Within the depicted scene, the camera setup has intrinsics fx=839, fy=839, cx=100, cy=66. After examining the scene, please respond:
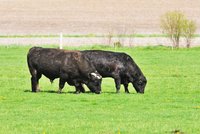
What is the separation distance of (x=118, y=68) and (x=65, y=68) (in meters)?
2.00

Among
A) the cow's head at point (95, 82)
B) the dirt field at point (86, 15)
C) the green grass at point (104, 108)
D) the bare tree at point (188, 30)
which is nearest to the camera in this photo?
the green grass at point (104, 108)

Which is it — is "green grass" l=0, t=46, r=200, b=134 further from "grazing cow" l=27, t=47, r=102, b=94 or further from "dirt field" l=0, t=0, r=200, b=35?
"dirt field" l=0, t=0, r=200, b=35

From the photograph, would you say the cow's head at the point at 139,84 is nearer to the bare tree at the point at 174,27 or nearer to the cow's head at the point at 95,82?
the cow's head at the point at 95,82

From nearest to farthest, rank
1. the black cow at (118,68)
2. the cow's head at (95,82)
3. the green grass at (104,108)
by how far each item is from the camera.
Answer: the green grass at (104,108) → the cow's head at (95,82) → the black cow at (118,68)

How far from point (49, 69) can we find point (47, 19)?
4672cm

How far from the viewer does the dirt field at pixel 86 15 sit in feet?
220

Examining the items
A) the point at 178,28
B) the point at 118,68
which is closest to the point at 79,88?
the point at 118,68

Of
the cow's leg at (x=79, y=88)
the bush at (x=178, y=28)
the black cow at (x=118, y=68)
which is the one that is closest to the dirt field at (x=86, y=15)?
the bush at (x=178, y=28)

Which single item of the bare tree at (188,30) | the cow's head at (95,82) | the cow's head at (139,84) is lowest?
the bare tree at (188,30)

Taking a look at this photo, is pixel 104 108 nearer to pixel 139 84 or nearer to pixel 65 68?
pixel 65 68

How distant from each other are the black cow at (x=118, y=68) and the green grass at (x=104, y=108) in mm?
494

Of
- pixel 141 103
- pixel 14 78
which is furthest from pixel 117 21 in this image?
pixel 141 103

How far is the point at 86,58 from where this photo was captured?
26.0 metres

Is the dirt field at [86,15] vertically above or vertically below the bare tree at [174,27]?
below
